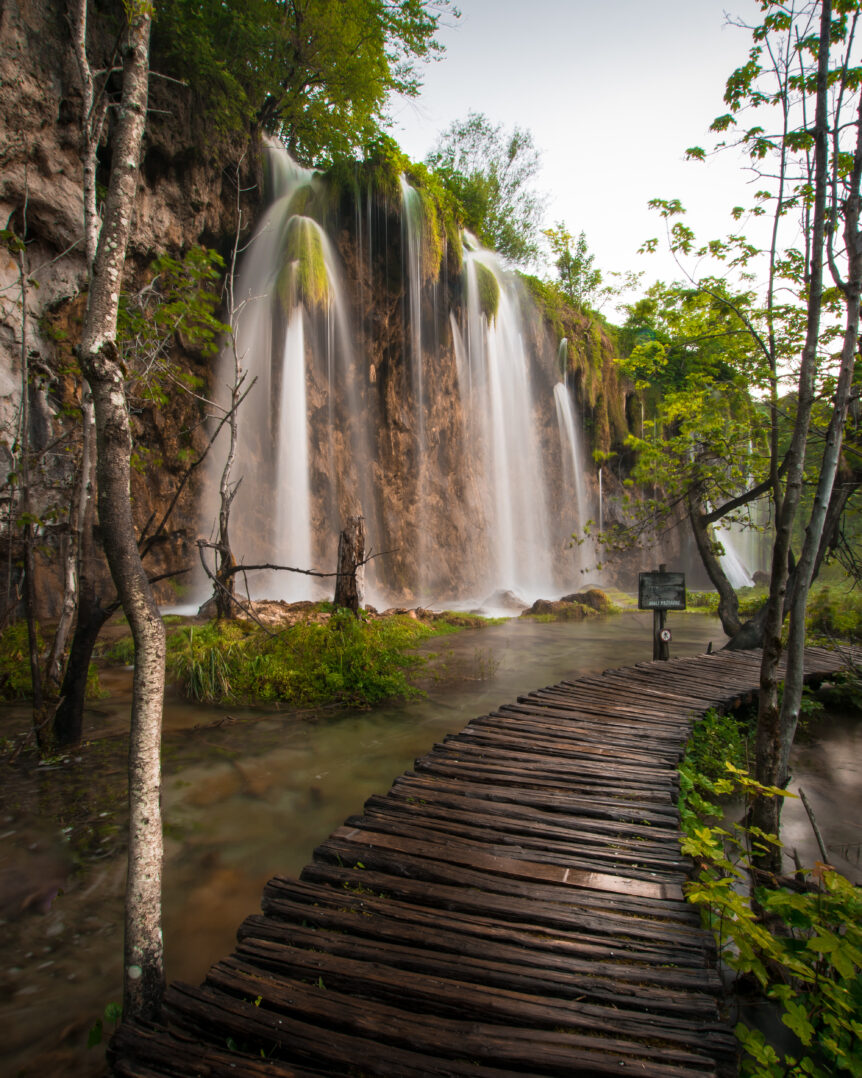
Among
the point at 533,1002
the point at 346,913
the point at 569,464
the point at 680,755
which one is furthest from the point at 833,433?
the point at 569,464

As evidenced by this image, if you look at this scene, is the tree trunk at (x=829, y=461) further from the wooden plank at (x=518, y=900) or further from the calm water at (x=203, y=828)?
the calm water at (x=203, y=828)

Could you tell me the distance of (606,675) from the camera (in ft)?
26.0

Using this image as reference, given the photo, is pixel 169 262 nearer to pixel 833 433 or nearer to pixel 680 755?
pixel 833 433

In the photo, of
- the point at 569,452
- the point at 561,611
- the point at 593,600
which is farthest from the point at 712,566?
the point at 569,452

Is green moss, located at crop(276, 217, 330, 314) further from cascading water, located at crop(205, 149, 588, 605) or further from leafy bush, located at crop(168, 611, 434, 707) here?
leafy bush, located at crop(168, 611, 434, 707)

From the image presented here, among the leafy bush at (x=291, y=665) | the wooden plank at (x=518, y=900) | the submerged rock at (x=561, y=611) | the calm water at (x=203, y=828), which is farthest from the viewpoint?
the submerged rock at (x=561, y=611)

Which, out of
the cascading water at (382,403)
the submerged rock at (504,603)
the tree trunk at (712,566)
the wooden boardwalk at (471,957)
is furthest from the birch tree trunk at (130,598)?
the submerged rock at (504,603)

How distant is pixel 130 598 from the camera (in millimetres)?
2389

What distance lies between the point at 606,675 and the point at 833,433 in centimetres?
518

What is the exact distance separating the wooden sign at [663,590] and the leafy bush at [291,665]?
13.0 ft

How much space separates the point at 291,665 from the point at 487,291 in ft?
64.6

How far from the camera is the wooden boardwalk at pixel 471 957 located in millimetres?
2080

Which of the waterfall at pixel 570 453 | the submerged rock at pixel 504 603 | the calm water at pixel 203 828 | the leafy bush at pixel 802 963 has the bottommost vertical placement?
the calm water at pixel 203 828

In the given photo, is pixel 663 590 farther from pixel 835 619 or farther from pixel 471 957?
pixel 835 619
